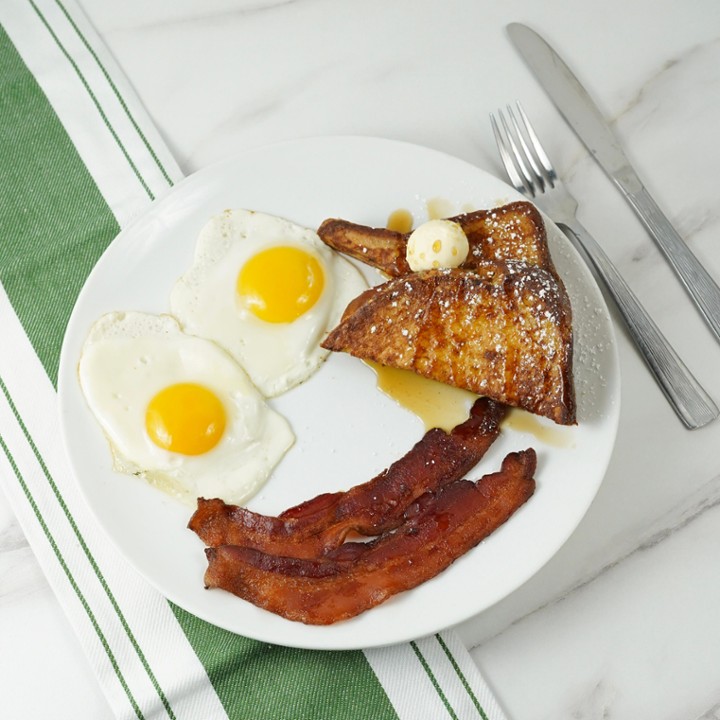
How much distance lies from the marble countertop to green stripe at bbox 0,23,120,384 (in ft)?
1.29

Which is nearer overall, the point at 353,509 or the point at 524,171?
the point at 353,509

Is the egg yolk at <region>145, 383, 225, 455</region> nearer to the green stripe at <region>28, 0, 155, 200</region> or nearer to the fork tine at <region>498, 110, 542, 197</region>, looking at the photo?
the green stripe at <region>28, 0, 155, 200</region>

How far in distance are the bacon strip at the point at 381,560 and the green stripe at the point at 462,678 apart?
0.29m

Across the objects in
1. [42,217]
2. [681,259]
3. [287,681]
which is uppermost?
[42,217]

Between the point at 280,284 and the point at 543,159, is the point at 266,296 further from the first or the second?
the point at 543,159

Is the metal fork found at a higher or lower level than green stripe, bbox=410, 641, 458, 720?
higher

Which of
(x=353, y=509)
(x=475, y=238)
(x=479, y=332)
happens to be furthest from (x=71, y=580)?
(x=475, y=238)

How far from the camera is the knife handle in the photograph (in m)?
3.14

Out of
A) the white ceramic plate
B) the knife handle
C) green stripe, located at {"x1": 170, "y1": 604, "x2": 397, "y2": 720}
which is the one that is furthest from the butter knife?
green stripe, located at {"x1": 170, "y1": 604, "x2": 397, "y2": 720}

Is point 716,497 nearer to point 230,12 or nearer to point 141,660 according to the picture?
point 141,660

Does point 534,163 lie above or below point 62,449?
above

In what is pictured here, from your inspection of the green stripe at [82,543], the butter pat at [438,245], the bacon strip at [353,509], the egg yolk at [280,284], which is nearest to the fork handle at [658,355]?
the butter pat at [438,245]

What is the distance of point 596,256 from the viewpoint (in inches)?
123

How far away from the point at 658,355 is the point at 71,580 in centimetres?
209
